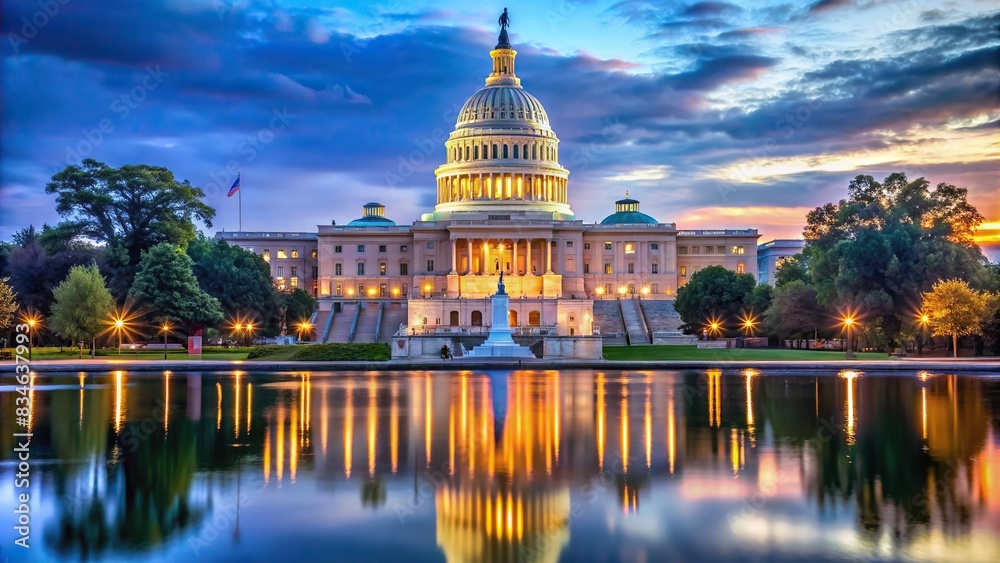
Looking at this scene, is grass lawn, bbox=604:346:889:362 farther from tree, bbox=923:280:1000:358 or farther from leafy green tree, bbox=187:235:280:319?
leafy green tree, bbox=187:235:280:319

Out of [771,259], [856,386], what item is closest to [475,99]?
[771,259]

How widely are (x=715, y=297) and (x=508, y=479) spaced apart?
72.4 meters

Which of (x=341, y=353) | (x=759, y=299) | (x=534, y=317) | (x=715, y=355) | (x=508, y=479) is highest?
(x=759, y=299)

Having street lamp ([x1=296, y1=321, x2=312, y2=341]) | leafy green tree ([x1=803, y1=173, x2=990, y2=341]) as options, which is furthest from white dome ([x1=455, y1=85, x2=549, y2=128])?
leafy green tree ([x1=803, y1=173, x2=990, y2=341])

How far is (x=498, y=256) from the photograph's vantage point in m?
121

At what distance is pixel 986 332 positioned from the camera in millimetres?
66312

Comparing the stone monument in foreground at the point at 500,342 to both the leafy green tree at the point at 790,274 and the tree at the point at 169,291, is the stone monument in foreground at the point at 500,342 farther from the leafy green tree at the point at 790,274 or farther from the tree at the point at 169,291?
the leafy green tree at the point at 790,274

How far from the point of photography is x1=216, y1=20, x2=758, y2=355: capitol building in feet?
346

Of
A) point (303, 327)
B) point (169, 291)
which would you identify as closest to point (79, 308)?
point (169, 291)

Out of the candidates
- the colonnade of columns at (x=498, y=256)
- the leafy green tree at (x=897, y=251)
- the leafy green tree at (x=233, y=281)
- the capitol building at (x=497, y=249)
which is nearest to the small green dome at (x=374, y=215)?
the capitol building at (x=497, y=249)

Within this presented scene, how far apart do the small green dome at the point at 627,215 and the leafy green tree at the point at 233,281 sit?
58.2m

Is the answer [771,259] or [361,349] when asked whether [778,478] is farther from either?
[771,259]

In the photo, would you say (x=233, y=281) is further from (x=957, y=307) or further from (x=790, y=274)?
(x=957, y=307)

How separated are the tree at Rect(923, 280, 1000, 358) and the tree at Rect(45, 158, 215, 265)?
194ft
